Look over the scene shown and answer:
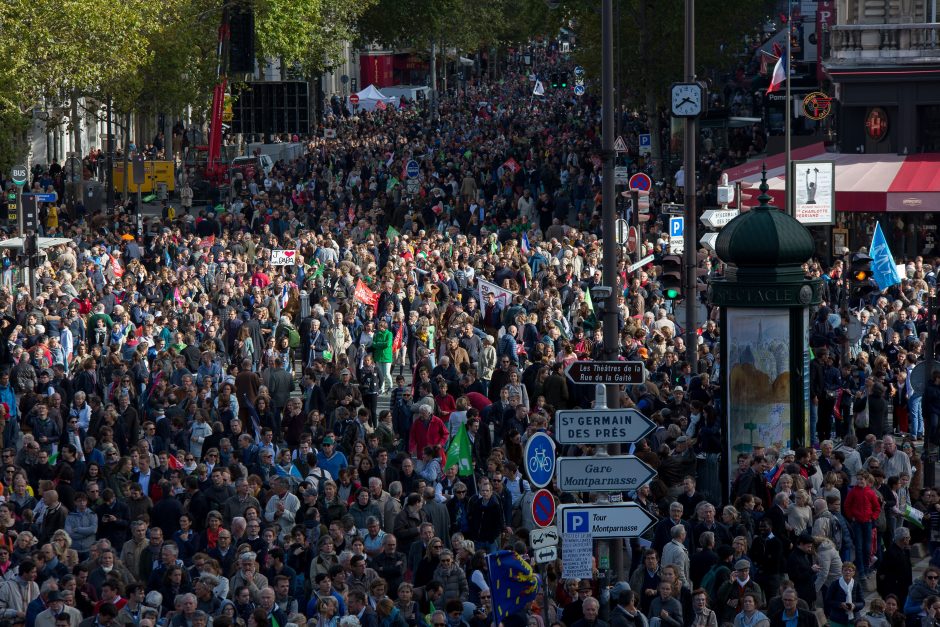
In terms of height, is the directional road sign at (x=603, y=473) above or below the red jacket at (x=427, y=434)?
above

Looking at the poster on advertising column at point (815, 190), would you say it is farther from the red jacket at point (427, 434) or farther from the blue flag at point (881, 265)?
the red jacket at point (427, 434)

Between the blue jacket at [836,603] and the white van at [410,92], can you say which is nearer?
the blue jacket at [836,603]

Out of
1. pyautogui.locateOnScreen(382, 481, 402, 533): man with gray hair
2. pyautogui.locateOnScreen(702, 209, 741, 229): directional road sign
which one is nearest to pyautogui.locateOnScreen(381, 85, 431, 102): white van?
pyautogui.locateOnScreen(702, 209, 741, 229): directional road sign

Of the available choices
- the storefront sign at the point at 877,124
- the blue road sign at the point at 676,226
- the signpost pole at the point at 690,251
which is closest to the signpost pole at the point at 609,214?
the signpost pole at the point at 690,251

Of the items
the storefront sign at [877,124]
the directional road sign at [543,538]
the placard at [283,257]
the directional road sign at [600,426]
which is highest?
the storefront sign at [877,124]

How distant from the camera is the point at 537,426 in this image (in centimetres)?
2105

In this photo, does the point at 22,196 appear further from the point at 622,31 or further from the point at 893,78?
the point at 622,31

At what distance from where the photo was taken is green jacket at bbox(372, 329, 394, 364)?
1069 inches

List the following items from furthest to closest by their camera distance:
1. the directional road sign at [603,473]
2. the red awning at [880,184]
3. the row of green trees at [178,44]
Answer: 1. the row of green trees at [178,44]
2. the red awning at [880,184]
3. the directional road sign at [603,473]

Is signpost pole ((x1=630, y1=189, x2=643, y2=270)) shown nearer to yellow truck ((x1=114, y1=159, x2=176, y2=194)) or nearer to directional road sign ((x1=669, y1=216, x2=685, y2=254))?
directional road sign ((x1=669, y1=216, x2=685, y2=254))

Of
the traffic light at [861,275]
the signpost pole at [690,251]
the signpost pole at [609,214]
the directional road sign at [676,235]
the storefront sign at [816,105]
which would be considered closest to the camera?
the signpost pole at [609,214]

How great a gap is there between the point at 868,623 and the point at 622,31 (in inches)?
1932

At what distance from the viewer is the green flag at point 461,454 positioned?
2091 centimetres

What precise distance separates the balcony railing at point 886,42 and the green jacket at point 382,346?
20.6 meters
